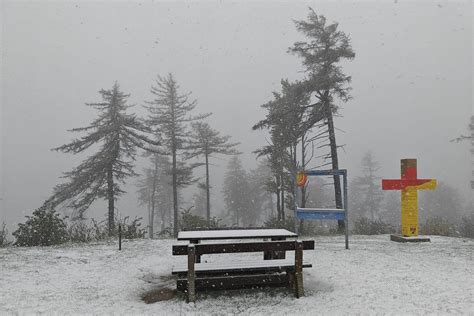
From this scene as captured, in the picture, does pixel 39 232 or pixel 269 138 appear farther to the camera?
pixel 269 138

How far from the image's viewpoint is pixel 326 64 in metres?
18.9

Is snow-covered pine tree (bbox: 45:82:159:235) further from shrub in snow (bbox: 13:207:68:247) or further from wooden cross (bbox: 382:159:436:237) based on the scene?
wooden cross (bbox: 382:159:436:237)

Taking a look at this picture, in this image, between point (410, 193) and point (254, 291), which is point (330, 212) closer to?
point (410, 193)

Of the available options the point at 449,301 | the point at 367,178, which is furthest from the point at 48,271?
the point at 367,178

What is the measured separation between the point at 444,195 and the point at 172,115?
48.7 metres

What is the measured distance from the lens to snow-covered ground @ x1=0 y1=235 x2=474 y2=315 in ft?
18.0

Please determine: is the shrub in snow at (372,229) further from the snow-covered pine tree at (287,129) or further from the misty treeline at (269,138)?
the snow-covered pine tree at (287,129)

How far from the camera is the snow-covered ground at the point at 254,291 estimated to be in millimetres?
5473

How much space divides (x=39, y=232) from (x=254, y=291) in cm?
981

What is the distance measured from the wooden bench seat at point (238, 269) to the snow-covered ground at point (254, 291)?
234 millimetres

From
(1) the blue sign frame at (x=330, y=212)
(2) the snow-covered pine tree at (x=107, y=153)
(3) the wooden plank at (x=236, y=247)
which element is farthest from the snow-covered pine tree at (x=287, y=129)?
(3) the wooden plank at (x=236, y=247)

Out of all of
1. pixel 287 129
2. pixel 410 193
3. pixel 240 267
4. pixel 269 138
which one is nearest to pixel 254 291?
pixel 240 267

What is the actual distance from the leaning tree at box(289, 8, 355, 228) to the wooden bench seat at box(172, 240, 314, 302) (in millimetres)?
12840

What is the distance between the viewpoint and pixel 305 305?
18.3ft
